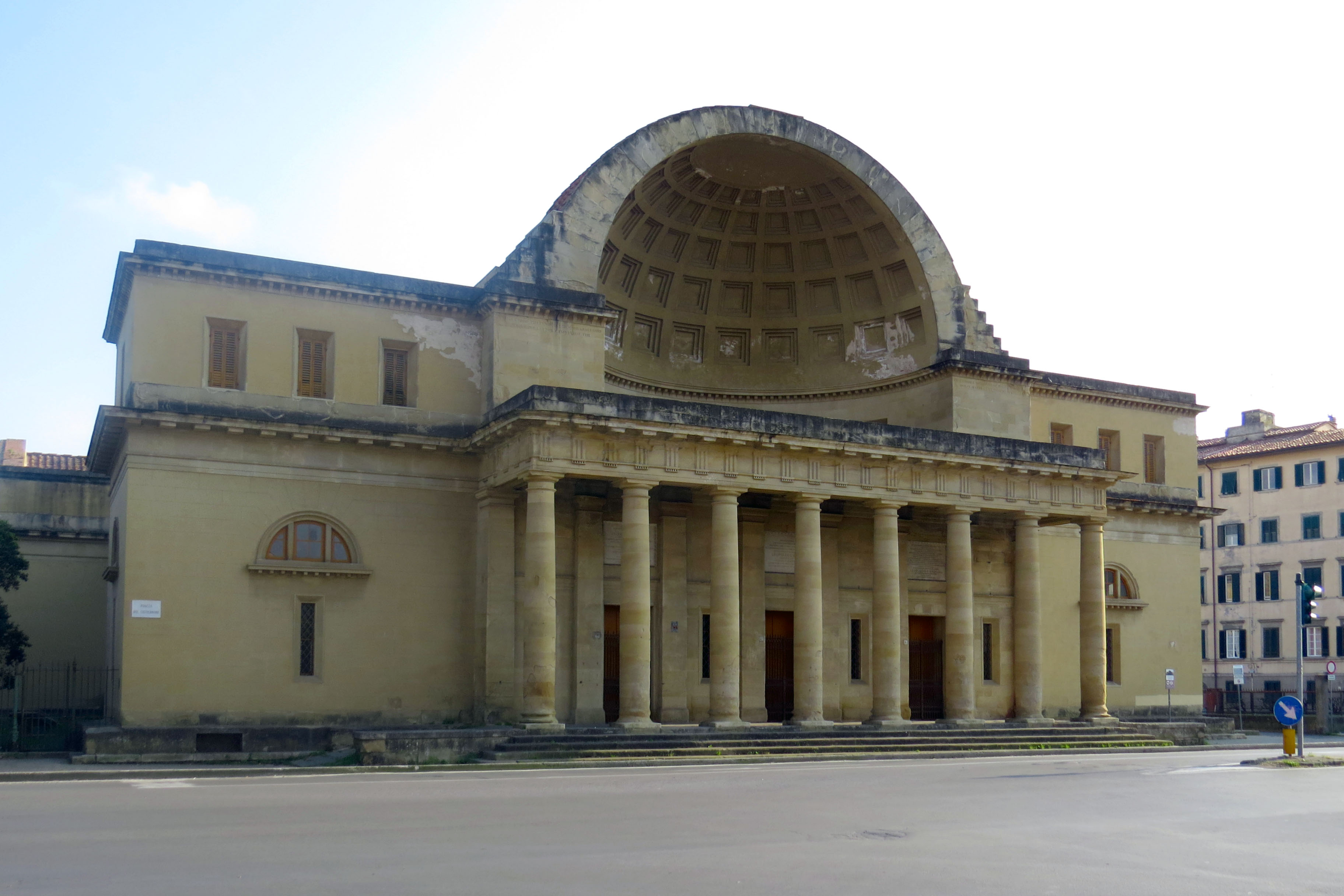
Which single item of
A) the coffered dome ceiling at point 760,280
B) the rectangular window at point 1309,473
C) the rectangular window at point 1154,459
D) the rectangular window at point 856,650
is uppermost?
the coffered dome ceiling at point 760,280

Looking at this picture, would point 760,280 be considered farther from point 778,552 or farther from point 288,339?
point 288,339

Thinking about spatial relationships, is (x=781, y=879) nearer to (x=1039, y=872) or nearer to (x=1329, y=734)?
(x=1039, y=872)

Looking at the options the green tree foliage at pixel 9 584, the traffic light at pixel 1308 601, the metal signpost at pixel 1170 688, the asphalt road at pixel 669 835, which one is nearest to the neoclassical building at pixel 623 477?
the metal signpost at pixel 1170 688

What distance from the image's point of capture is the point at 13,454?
47938 millimetres

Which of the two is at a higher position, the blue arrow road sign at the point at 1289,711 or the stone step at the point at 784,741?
the blue arrow road sign at the point at 1289,711

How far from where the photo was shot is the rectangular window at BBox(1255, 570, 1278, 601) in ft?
212

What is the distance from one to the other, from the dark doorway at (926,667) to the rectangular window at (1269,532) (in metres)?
34.6

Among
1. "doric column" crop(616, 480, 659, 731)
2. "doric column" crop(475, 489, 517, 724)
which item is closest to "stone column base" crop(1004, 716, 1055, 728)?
"doric column" crop(616, 480, 659, 731)

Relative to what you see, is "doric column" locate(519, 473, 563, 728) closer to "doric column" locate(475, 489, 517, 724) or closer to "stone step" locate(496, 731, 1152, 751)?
"stone step" locate(496, 731, 1152, 751)

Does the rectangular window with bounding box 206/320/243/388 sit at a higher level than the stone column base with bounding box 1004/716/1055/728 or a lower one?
higher

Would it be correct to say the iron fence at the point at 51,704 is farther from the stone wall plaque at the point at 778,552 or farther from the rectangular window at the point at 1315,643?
the rectangular window at the point at 1315,643

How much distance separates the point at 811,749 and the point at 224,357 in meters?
16.3

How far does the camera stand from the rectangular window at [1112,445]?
43594mm

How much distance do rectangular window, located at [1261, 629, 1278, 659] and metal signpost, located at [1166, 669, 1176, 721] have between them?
24160 mm
